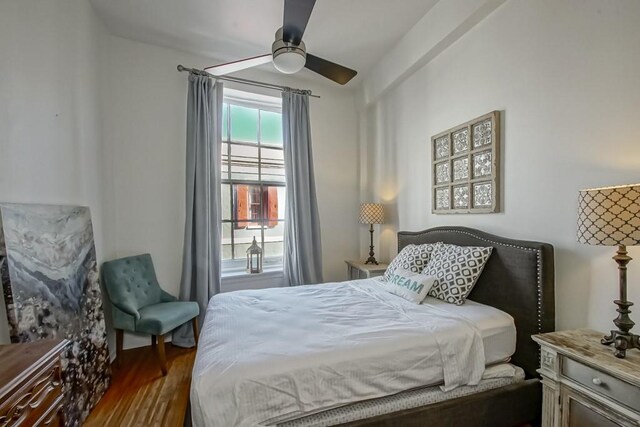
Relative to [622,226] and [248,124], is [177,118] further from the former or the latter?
[622,226]

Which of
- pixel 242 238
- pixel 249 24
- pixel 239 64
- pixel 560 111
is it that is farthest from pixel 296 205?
pixel 560 111

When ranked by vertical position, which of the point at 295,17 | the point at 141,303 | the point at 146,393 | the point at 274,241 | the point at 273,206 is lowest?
the point at 146,393

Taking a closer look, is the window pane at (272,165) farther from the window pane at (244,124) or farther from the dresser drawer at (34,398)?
the dresser drawer at (34,398)

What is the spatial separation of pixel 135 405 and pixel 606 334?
117 inches

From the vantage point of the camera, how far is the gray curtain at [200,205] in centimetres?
299

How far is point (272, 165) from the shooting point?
3.74 metres

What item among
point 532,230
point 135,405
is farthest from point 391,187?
point 135,405

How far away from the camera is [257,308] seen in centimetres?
201

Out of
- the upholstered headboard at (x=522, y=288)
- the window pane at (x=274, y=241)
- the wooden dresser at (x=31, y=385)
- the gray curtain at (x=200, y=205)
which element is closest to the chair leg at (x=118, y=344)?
the gray curtain at (x=200, y=205)

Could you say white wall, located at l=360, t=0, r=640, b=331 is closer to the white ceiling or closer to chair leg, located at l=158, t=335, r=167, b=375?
Answer: the white ceiling

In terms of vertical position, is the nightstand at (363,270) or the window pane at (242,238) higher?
the window pane at (242,238)

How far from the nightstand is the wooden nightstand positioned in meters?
1.83

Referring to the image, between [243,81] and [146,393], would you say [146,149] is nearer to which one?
[243,81]

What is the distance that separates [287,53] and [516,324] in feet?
7.78
